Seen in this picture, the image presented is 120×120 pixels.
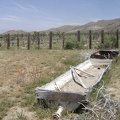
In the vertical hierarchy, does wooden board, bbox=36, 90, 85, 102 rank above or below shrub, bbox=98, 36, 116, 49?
below

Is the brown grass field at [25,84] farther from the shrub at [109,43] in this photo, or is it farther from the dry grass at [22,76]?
the shrub at [109,43]

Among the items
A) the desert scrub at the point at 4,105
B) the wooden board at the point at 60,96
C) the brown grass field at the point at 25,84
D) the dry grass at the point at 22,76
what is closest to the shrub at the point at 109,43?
the dry grass at the point at 22,76

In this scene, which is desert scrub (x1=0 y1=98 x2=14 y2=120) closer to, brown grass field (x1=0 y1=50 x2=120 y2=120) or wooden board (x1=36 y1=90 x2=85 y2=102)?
brown grass field (x1=0 y1=50 x2=120 y2=120)

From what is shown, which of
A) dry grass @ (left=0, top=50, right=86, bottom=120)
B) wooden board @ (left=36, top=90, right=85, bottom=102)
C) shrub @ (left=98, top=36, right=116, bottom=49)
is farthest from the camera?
shrub @ (left=98, top=36, right=116, bottom=49)

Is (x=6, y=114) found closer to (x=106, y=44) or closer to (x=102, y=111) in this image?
(x=102, y=111)

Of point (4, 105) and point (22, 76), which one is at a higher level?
→ point (22, 76)

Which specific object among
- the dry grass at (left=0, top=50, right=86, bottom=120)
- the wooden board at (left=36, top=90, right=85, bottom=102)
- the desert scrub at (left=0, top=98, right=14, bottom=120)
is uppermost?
the wooden board at (left=36, top=90, right=85, bottom=102)

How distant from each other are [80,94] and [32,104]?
4.34 feet

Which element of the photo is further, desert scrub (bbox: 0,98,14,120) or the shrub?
the shrub

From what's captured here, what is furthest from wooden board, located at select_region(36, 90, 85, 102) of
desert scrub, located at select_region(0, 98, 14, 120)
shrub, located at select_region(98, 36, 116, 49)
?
shrub, located at select_region(98, 36, 116, 49)

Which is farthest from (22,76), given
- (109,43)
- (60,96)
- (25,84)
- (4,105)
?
(109,43)

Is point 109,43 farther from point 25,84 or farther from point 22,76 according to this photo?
point 25,84

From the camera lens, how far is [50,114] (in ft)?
20.4

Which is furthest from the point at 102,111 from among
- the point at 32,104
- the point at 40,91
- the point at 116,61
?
the point at 116,61
